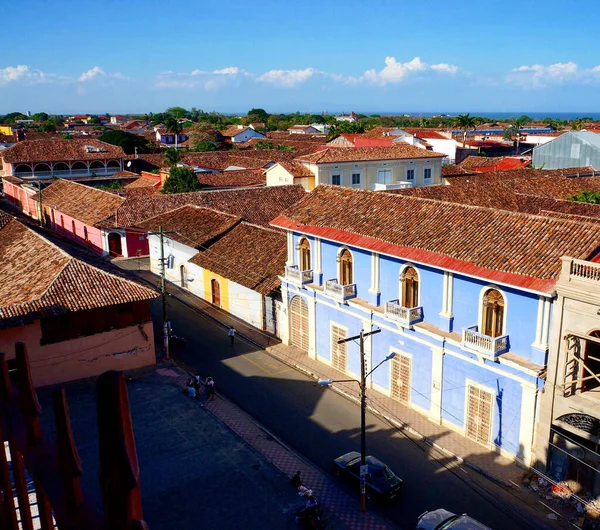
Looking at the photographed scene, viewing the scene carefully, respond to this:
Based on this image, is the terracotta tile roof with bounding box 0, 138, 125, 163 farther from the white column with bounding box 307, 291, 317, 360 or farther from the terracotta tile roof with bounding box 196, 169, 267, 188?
the white column with bounding box 307, 291, 317, 360

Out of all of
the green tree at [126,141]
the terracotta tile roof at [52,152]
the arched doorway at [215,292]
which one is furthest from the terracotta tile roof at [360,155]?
the green tree at [126,141]

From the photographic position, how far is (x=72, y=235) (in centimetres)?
5231

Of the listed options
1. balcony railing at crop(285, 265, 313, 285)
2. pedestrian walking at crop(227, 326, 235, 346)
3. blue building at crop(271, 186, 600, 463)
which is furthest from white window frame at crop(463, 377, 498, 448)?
pedestrian walking at crop(227, 326, 235, 346)

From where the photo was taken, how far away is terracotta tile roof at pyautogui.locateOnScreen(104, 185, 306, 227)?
4481 centimetres

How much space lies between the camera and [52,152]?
68.1 metres

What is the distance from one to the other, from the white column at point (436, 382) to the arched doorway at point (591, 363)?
4904 mm

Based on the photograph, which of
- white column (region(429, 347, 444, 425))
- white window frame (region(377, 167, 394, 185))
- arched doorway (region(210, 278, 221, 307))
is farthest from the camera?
white window frame (region(377, 167, 394, 185))

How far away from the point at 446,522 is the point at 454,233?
9.86 m

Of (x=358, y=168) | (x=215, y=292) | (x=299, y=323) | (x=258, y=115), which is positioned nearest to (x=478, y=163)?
(x=358, y=168)

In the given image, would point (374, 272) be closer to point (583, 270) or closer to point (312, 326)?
point (312, 326)

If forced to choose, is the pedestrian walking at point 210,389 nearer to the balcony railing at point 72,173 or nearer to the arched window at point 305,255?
the arched window at point 305,255

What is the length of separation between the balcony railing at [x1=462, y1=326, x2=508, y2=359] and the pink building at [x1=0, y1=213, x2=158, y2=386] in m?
13.2

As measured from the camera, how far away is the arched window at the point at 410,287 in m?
22.6

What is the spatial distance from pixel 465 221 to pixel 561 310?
593 cm
